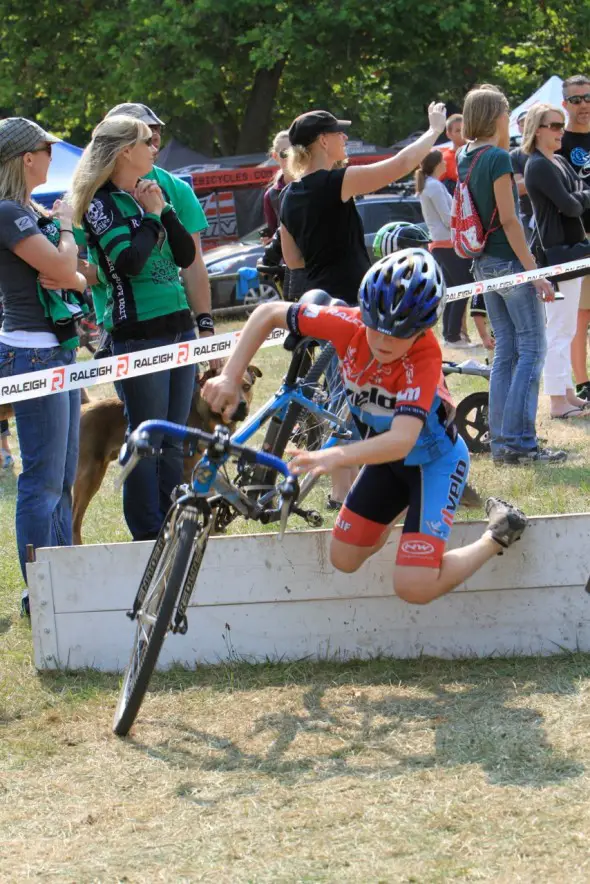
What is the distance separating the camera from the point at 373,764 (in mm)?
3934

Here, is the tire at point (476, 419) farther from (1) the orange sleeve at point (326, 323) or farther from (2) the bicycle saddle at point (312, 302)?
(1) the orange sleeve at point (326, 323)

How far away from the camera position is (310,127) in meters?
6.11

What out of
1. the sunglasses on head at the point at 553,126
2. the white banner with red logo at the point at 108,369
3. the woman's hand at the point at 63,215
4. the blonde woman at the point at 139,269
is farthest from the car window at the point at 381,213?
the woman's hand at the point at 63,215

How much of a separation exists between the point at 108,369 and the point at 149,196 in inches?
31.6

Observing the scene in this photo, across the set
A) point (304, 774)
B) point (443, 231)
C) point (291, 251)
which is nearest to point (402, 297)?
point (304, 774)

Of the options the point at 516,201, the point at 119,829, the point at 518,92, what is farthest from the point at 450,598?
the point at 518,92

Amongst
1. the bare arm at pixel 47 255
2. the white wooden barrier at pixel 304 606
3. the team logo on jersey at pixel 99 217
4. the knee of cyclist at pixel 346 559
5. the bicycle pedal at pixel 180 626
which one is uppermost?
the team logo on jersey at pixel 99 217

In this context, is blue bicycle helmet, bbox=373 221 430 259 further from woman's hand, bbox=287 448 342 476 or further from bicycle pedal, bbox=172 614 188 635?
bicycle pedal, bbox=172 614 188 635

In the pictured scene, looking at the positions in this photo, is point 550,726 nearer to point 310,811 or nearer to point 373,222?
point 310,811

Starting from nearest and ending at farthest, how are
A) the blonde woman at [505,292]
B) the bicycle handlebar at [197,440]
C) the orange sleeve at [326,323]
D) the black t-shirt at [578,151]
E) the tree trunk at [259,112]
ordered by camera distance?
the bicycle handlebar at [197,440] → the orange sleeve at [326,323] → the blonde woman at [505,292] → the black t-shirt at [578,151] → the tree trunk at [259,112]

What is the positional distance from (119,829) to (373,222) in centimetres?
1570

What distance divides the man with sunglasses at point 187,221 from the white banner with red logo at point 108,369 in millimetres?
181

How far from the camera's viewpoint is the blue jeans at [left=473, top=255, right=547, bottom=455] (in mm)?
7457

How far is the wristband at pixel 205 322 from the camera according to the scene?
606 cm
